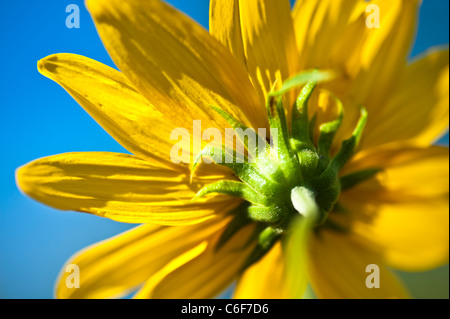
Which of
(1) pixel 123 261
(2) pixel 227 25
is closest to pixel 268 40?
(2) pixel 227 25

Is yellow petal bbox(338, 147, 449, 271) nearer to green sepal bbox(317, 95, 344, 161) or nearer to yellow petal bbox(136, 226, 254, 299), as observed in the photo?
green sepal bbox(317, 95, 344, 161)

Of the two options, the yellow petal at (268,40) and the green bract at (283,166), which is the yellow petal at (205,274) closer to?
the green bract at (283,166)

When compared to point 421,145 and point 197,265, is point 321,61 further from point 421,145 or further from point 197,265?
point 197,265

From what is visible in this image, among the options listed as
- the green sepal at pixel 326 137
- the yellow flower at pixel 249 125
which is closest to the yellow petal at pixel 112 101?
the yellow flower at pixel 249 125

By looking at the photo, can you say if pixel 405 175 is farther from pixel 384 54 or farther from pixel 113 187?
pixel 113 187

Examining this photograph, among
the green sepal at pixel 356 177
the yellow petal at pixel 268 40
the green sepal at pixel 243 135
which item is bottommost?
the green sepal at pixel 356 177

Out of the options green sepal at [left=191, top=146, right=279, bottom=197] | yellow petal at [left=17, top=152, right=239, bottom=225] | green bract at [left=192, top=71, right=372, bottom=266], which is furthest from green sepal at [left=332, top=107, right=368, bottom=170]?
yellow petal at [left=17, top=152, right=239, bottom=225]

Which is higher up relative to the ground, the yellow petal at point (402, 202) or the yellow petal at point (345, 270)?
the yellow petal at point (402, 202)
